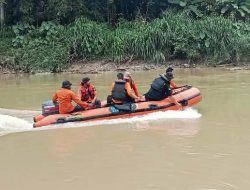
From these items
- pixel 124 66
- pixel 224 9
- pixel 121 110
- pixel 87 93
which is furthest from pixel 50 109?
pixel 224 9

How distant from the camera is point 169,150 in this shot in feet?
27.9

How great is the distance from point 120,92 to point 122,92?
1.8 inches

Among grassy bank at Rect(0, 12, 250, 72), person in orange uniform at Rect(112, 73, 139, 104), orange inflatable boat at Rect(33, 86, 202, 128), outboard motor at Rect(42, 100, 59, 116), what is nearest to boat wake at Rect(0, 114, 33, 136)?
orange inflatable boat at Rect(33, 86, 202, 128)

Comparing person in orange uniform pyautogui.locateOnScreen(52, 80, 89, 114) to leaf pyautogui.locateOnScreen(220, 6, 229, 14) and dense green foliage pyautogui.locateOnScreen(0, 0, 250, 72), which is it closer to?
dense green foliage pyautogui.locateOnScreen(0, 0, 250, 72)

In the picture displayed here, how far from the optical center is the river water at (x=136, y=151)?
7066 mm

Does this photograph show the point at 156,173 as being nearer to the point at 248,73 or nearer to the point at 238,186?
the point at 238,186

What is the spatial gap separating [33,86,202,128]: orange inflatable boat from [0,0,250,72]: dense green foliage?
8960 millimetres

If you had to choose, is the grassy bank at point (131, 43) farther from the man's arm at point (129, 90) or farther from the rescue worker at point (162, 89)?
the man's arm at point (129, 90)

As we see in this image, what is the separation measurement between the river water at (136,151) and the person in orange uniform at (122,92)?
1.81 feet

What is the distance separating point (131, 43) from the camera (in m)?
21.1

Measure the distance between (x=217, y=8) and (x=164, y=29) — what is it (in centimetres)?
324

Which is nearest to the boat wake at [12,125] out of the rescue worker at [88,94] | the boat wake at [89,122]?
the boat wake at [89,122]

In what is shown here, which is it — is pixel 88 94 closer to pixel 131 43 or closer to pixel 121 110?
pixel 121 110

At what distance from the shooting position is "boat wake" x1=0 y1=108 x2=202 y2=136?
34.2 ft
